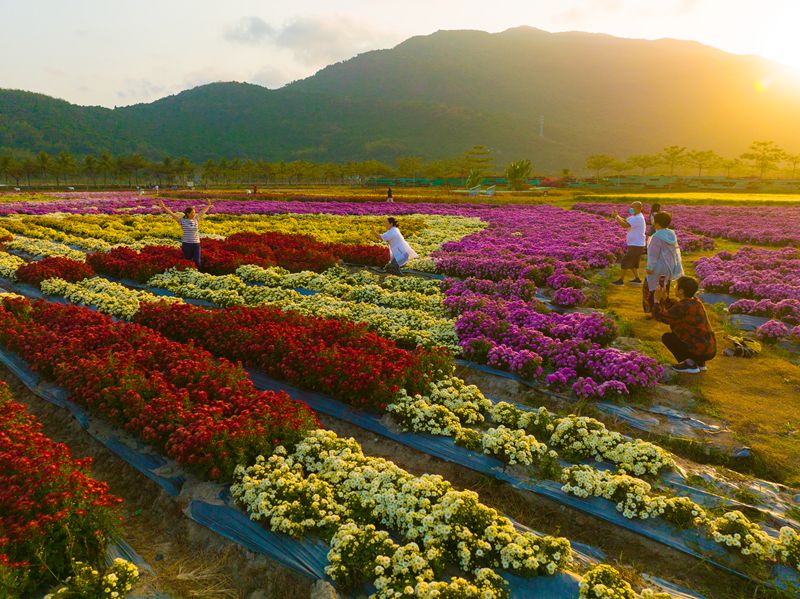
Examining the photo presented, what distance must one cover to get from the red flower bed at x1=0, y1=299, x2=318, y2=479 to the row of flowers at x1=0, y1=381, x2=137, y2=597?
1132 mm

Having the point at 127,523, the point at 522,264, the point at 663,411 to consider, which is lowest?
the point at 127,523

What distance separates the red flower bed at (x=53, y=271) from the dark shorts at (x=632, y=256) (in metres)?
18.1

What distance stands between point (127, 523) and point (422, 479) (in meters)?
3.79

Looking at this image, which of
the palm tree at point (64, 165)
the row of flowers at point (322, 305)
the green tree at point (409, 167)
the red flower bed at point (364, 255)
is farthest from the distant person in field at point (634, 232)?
the palm tree at point (64, 165)

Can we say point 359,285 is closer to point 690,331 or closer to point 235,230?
point 690,331

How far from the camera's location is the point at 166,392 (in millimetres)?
7633

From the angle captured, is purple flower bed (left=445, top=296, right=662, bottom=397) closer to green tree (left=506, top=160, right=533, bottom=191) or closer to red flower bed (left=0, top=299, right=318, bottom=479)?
red flower bed (left=0, top=299, right=318, bottom=479)

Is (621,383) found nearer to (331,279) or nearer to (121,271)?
(331,279)

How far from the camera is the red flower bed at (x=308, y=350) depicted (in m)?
8.54

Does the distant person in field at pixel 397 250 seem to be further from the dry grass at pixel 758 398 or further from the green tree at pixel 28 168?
the green tree at pixel 28 168

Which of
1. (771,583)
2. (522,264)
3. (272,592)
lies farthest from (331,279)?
(771,583)

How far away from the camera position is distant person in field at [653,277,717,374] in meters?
9.61

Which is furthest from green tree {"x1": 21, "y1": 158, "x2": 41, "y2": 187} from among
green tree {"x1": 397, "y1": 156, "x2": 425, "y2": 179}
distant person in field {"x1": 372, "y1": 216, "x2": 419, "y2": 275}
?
distant person in field {"x1": 372, "y1": 216, "x2": 419, "y2": 275}

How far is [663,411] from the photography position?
8.63 m
